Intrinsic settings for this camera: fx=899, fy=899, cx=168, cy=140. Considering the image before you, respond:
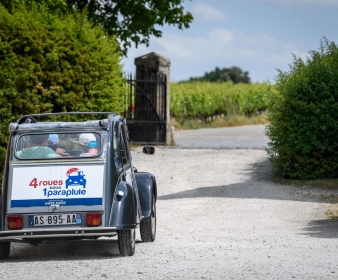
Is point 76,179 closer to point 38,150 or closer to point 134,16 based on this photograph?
point 38,150

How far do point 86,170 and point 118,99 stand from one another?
1093cm

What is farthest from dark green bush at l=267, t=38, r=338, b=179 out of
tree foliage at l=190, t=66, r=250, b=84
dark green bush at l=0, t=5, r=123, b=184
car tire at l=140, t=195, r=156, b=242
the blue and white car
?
tree foliage at l=190, t=66, r=250, b=84

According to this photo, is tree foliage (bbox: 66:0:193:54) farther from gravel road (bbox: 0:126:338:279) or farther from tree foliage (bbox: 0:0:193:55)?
gravel road (bbox: 0:126:338:279)

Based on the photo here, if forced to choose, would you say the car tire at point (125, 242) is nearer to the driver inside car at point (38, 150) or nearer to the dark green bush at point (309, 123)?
the driver inside car at point (38, 150)

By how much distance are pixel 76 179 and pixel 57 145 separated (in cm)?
64

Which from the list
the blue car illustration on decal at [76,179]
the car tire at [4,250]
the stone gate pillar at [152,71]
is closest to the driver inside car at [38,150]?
the blue car illustration on decal at [76,179]

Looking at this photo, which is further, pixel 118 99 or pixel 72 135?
pixel 118 99

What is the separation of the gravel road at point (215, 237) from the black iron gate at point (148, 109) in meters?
4.15

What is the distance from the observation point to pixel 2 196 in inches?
444

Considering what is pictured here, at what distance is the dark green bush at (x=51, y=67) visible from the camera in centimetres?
1816

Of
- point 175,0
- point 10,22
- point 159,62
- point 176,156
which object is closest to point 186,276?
point 10,22

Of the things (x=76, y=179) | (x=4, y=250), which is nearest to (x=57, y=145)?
(x=76, y=179)

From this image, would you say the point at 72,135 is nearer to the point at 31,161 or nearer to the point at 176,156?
the point at 31,161

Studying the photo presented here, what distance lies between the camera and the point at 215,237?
13219 mm
